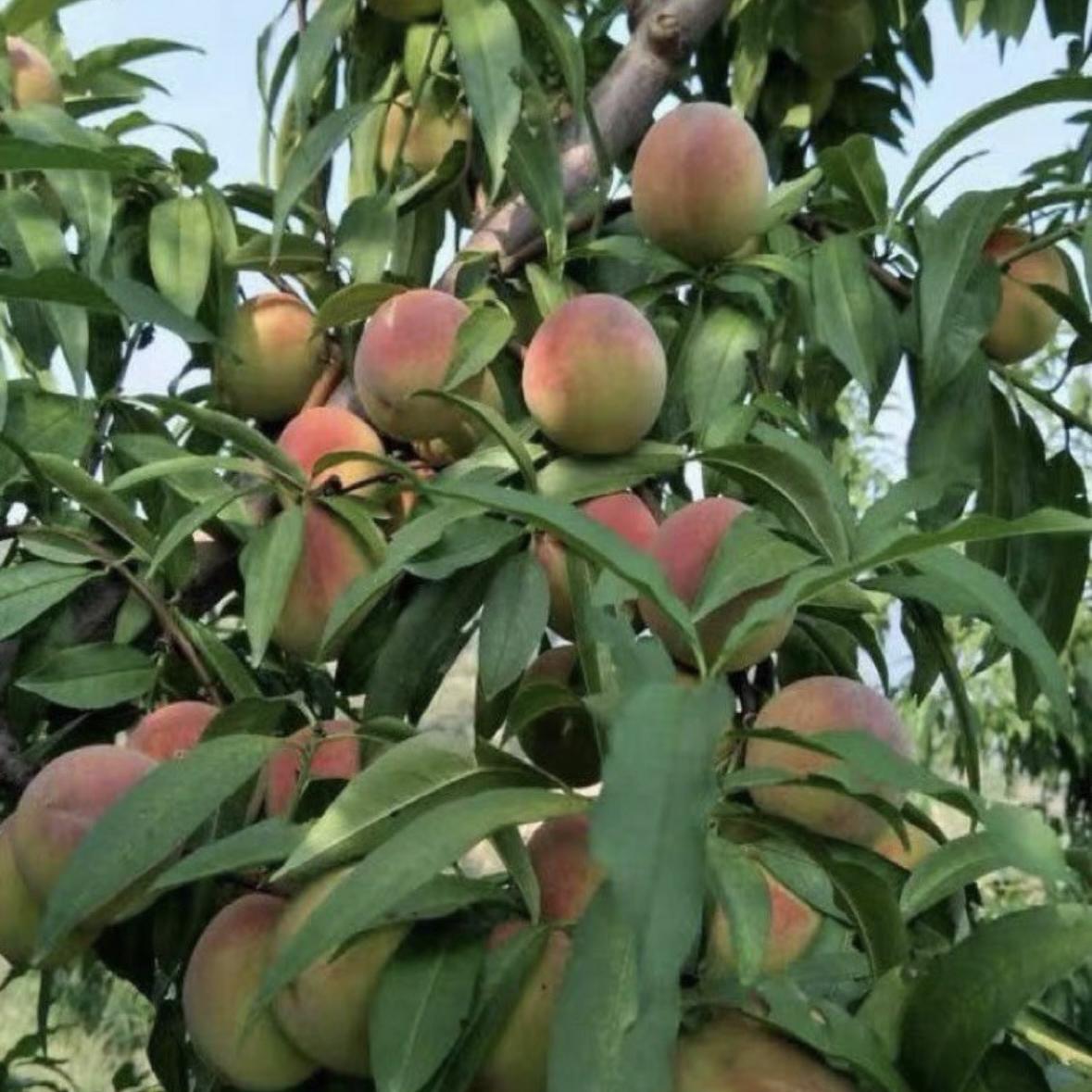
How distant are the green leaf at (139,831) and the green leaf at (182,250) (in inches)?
13.1

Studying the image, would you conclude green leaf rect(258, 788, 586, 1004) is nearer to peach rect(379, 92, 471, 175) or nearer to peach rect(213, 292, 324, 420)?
peach rect(213, 292, 324, 420)

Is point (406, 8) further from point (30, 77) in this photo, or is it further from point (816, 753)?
point (816, 753)

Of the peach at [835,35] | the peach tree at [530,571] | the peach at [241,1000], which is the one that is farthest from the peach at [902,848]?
the peach at [835,35]

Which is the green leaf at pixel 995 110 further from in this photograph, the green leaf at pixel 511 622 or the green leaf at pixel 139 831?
the green leaf at pixel 139 831

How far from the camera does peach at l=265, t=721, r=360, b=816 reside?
1.96 ft

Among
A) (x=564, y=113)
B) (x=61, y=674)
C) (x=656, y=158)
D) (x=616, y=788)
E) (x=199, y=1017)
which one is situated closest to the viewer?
(x=616, y=788)

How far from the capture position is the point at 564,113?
0.94m

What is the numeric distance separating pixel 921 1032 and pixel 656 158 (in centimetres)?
49

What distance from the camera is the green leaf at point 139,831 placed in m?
0.49

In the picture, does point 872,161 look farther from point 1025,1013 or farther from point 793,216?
point 1025,1013

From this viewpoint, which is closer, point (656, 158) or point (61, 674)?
point (61, 674)

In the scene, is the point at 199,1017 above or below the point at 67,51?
below

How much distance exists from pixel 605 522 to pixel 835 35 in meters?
0.53

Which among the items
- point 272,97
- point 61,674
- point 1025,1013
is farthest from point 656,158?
point 1025,1013
